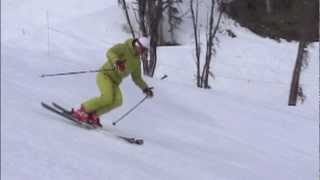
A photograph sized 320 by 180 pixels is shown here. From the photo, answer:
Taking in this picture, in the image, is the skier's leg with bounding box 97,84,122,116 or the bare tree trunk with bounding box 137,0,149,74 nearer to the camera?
the skier's leg with bounding box 97,84,122,116

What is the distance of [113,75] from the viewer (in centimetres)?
1059

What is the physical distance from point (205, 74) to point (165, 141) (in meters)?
16.3

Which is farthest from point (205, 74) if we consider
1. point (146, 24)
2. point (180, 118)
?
point (180, 118)

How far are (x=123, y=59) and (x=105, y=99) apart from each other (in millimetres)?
617

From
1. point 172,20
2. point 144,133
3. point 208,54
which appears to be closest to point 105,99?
point 144,133

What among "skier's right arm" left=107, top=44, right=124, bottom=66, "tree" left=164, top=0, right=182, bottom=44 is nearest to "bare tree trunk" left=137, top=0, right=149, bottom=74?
"tree" left=164, top=0, right=182, bottom=44

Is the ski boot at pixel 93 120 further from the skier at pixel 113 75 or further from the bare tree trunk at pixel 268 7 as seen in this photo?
the bare tree trunk at pixel 268 7

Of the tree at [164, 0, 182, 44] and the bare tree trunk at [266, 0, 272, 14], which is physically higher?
the bare tree trunk at [266, 0, 272, 14]

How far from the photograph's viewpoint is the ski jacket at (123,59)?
10.4m

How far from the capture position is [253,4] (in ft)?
139

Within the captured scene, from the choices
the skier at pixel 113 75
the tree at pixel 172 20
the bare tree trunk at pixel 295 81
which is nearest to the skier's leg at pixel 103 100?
Answer: the skier at pixel 113 75

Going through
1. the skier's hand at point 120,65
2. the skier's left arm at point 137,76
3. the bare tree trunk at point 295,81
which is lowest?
the bare tree trunk at point 295,81

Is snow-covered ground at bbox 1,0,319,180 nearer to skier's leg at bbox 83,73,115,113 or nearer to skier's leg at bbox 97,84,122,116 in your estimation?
skier's leg at bbox 83,73,115,113

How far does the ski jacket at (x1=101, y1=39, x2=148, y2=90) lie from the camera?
34.0 feet
